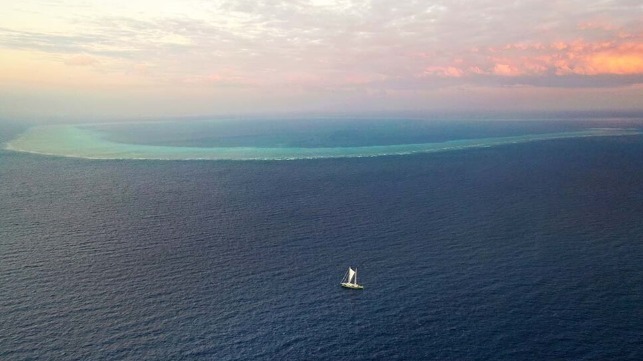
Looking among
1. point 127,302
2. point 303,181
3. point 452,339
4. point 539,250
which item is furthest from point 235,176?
point 452,339

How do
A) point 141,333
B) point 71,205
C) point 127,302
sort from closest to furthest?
point 141,333 → point 127,302 → point 71,205

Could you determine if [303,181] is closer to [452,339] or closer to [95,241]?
[95,241]

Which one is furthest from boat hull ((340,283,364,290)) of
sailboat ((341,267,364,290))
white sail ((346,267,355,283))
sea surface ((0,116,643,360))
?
white sail ((346,267,355,283))

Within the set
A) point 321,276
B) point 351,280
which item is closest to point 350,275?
point 351,280

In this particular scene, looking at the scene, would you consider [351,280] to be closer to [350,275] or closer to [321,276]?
[350,275]

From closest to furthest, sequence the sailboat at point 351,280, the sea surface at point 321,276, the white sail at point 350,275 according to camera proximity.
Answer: the sea surface at point 321,276 → the sailboat at point 351,280 → the white sail at point 350,275

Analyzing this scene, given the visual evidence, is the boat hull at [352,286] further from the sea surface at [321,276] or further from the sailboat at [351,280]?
the sea surface at [321,276]

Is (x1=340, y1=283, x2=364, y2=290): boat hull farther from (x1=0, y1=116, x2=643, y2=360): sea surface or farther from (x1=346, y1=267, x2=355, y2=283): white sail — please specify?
(x1=346, y1=267, x2=355, y2=283): white sail

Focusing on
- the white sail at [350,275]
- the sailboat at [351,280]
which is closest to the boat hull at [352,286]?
the sailboat at [351,280]
